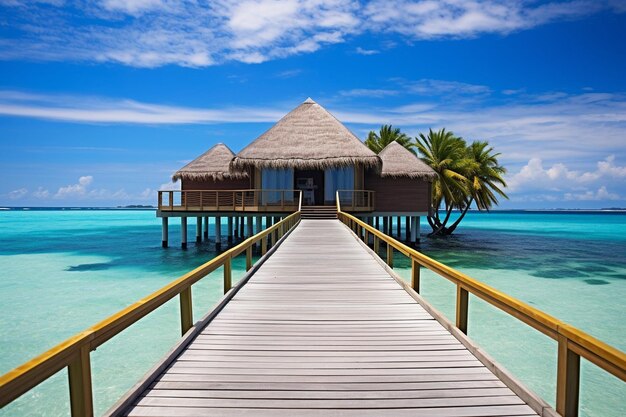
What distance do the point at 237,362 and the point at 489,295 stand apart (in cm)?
213

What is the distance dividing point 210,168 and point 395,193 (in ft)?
37.2

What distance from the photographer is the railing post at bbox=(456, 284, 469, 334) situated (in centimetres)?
438

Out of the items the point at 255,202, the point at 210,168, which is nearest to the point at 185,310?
the point at 255,202

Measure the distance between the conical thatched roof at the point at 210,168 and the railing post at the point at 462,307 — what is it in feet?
74.6

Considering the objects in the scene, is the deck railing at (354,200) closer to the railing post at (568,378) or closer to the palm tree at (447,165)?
the palm tree at (447,165)

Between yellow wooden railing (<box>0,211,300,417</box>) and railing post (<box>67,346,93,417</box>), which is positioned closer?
yellow wooden railing (<box>0,211,300,417</box>)

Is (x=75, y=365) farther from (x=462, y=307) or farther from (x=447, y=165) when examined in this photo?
(x=447, y=165)

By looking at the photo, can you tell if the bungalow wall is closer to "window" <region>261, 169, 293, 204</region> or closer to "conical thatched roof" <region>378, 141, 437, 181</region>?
"conical thatched roof" <region>378, 141, 437, 181</region>

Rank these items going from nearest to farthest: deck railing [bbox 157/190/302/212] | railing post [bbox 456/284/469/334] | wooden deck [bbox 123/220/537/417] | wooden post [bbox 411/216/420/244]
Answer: wooden deck [bbox 123/220/537/417], railing post [bbox 456/284/469/334], deck railing [bbox 157/190/302/212], wooden post [bbox 411/216/420/244]

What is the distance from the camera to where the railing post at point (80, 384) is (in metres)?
2.44

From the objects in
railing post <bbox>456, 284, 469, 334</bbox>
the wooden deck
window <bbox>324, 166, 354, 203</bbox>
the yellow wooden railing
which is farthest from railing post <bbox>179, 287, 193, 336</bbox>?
window <bbox>324, 166, 354, 203</bbox>

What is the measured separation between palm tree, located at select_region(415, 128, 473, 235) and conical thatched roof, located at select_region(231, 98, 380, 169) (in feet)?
38.8

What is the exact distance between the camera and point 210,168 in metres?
27.9

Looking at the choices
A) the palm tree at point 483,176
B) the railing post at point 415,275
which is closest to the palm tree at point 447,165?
the palm tree at point 483,176
